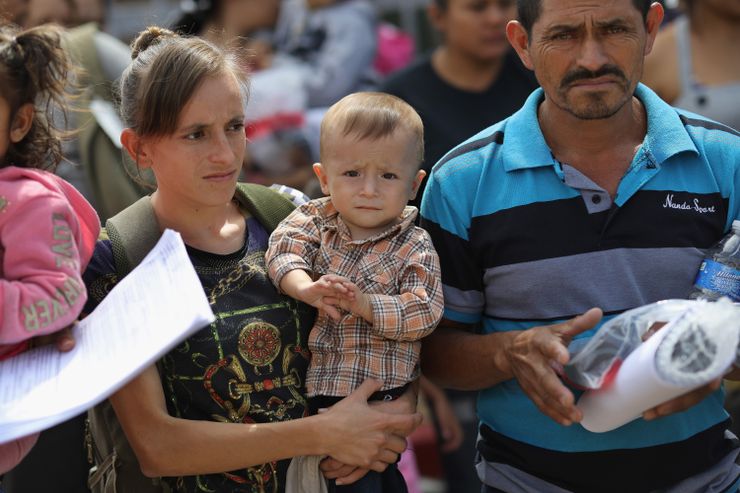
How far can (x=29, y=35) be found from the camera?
2.79 m

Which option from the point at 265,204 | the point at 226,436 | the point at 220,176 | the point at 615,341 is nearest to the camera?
the point at 615,341

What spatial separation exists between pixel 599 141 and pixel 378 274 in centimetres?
73

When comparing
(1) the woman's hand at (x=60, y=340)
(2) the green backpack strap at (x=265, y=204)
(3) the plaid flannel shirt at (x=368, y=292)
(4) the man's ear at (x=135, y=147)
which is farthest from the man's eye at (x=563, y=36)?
(1) the woman's hand at (x=60, y=340)

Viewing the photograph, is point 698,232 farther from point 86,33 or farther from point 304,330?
point 86,33

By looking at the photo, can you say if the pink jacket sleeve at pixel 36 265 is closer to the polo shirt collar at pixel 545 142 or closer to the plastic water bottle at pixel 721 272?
the polo shirt collar at pixel 545 142

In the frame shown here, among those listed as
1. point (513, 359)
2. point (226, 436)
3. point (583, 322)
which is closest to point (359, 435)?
point (226, 436)

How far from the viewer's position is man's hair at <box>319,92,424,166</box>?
290 centimetres

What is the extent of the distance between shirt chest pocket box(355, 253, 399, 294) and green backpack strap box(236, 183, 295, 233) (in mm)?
317

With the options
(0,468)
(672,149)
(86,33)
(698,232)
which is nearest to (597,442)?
(698,232)

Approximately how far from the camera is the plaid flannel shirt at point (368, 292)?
9.33ft

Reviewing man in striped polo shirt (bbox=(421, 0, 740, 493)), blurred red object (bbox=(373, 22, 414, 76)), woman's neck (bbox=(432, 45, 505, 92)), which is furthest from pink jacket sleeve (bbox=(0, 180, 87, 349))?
blurred red object (bbox=(373, 22, 414, 76))

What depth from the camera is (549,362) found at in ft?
8.98

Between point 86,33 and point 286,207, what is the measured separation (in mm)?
1800

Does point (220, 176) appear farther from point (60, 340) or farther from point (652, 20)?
point (652, 20)
